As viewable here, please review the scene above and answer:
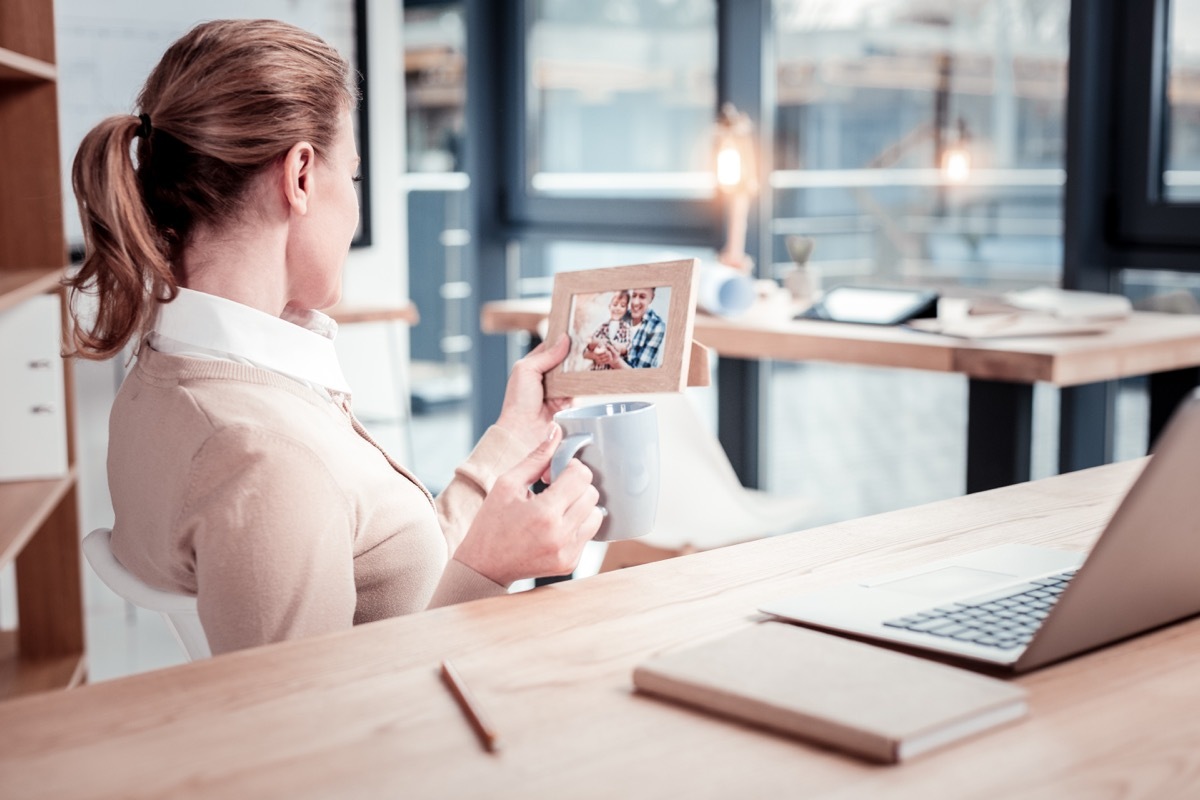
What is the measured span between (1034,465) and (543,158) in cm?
201

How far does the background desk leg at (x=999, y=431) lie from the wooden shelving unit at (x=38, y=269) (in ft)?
5.53

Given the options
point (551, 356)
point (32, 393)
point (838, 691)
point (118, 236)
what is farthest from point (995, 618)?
point (32, 393)

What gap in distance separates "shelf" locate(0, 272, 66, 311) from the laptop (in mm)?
1681

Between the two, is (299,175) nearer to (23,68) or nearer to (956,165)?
(23,68)

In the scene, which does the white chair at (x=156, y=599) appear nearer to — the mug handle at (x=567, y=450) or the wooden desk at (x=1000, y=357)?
the mug handle at (x=567, y=450)

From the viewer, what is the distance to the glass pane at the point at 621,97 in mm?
3920

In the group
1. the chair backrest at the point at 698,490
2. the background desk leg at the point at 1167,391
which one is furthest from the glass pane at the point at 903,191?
the chair backrest at the point at 698,490

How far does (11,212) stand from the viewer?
2627 millimetres

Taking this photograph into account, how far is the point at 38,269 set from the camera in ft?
8.70

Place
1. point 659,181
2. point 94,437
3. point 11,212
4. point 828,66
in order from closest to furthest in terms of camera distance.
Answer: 1. point 11,212
2. point 828,66
3. point 94,437
4. point 659,181

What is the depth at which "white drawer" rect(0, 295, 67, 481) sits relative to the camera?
2533 mm

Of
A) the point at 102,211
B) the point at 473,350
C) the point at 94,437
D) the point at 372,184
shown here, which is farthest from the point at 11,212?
the point at 473,350

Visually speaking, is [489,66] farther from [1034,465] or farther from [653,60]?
[1034,465]

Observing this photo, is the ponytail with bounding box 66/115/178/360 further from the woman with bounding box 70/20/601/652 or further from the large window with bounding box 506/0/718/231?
the large window with bounding box 506/0/718/231
